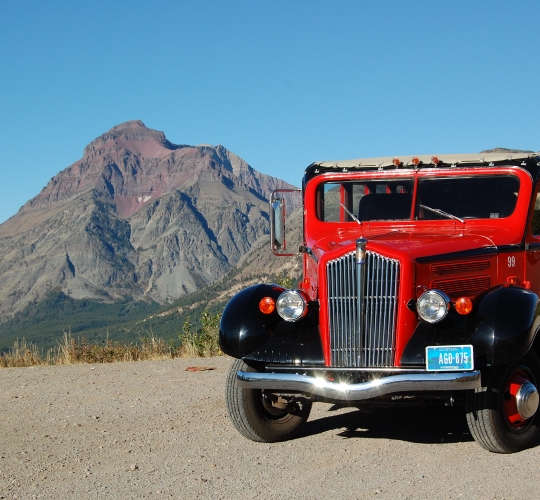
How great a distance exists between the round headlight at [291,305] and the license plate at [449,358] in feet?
3.63

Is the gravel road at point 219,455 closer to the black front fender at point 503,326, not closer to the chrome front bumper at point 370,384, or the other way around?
the chrome front bumper at point 370,384

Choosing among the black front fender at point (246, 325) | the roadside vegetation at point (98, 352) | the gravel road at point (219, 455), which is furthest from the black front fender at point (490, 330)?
the roadside vegetation at point (98, 352)

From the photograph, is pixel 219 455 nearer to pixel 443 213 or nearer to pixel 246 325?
pixel 246 325

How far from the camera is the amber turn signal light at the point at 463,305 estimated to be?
252 inches

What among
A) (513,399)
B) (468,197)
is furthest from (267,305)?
(468,197)

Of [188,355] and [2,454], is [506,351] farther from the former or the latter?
[188,355]

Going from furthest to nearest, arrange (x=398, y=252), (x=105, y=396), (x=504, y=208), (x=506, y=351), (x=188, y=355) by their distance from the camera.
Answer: (x=188, y=355), (x=105, y=396), (x=504, y=208), (x=398, y=252), (x=506, y=351)

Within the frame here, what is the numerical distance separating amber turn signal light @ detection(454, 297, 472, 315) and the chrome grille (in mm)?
484

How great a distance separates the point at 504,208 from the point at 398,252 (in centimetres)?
181

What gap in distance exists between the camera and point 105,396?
948cm

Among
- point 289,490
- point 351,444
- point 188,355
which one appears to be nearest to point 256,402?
point 351,444

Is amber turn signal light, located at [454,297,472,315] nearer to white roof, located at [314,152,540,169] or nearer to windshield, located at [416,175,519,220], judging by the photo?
windshield, located at [416,175,519,220]

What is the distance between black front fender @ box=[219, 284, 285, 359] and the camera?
6.84m

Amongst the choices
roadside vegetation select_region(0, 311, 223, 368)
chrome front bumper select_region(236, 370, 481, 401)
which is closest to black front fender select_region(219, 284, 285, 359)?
chrome front bumper select_region(236, 370, 481, 401)
